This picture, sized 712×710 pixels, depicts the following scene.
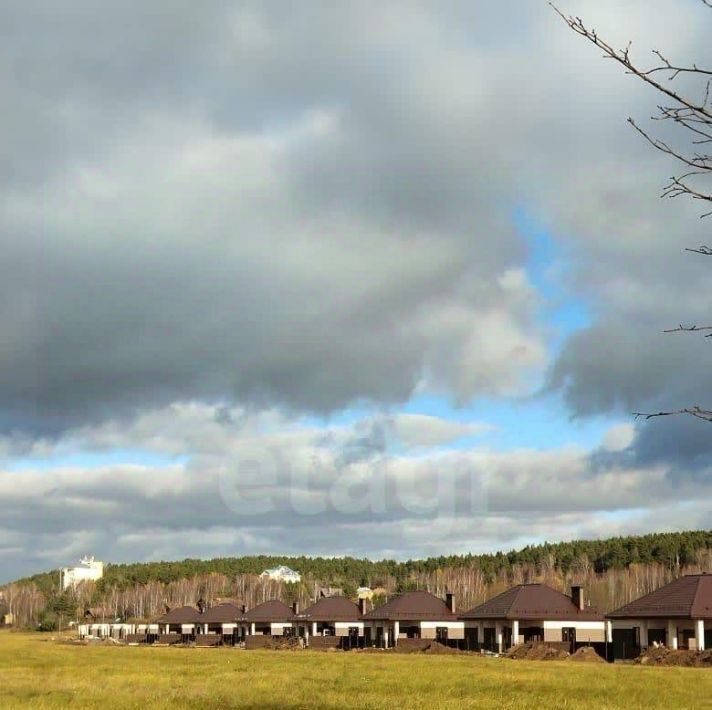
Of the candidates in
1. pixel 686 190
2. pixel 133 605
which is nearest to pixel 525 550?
pixel 133 605

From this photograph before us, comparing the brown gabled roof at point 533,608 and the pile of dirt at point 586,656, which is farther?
the brown gabled roof at point 533,608

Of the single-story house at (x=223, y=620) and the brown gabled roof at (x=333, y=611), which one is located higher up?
the brown gabled roof at (x=333, y=611)

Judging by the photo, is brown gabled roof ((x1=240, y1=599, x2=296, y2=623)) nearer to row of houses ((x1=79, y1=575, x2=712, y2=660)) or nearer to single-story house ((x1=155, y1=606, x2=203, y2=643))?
row of houses ((x1=79, y1=575, x2=712, y2=660))

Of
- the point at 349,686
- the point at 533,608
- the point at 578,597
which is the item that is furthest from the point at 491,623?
the point at 349,686

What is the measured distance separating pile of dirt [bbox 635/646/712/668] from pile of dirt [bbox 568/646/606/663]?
3.81m

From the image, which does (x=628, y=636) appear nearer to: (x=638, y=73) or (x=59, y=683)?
(x=59, y=683)

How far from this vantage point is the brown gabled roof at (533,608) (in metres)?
68.2

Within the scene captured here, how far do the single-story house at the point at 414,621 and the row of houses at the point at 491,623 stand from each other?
82 mm

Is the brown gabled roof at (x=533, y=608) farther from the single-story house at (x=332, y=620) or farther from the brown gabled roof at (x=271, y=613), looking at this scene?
the brown gabled roof at (x=271, y=613)

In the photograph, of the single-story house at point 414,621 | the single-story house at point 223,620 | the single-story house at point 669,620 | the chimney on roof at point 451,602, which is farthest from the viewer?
the single-story house at point 223,620

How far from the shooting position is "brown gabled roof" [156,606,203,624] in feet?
357

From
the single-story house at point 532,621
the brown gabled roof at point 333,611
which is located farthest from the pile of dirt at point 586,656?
the brown gabled roof at point 333,611

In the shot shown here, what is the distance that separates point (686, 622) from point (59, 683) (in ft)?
121

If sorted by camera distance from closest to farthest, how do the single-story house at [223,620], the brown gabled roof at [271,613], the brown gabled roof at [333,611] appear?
the brown gabled roof at [333,611]
the brown gabled roof at [271,613]
the single-story house at [223,620]
